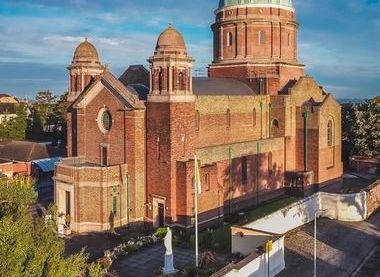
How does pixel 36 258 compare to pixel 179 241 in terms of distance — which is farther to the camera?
pixel 179 241

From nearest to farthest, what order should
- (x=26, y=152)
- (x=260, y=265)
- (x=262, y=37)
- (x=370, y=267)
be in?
1. (x=260, y=265)
2. (x=370, y=267)
3. (x=262, y=37)
4. (x=26, y=152)

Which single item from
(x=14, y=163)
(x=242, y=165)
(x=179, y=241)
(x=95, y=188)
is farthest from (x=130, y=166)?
(x=14, y=163)

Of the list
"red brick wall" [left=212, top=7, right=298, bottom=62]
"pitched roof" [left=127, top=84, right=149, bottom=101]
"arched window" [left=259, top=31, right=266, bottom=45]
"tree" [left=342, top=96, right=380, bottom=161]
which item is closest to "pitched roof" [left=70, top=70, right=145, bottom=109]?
"pitched roof" [left=127, top=84, right=149, bottom=101]

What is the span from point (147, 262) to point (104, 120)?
1158 centimetres

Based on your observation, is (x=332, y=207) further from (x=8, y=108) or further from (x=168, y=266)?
(x=8, y=108)

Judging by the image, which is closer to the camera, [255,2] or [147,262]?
[147,262]

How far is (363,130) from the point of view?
50375 mm

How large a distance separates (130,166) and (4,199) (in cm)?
1303

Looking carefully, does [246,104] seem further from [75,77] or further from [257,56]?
[75,77]

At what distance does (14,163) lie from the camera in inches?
1843

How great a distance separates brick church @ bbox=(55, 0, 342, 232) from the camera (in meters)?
28.7

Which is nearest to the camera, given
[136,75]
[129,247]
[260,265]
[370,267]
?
[260,265]

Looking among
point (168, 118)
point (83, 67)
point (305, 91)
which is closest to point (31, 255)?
point (168, 118)

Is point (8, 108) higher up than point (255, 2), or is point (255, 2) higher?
point (255, 2)
